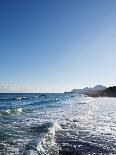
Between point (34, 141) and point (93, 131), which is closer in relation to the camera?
point (34, 141)

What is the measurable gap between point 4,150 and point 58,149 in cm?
257

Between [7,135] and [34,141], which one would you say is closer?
[34,141]

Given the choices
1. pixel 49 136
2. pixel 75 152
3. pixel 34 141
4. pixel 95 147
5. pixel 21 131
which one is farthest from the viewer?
pixel 21 131

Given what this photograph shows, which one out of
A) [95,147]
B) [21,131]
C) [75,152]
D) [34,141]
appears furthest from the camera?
[21,131]

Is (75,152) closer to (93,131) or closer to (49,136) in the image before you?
(49,136)

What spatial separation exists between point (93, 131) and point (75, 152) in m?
6.38

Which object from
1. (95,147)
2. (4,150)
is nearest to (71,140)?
(95,147)

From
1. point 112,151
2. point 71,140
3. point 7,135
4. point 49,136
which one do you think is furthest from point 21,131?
point 112,151

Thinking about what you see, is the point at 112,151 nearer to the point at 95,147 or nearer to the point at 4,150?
the point at 95,147

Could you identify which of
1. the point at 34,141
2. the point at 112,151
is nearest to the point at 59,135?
the point at 34,141

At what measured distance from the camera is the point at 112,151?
12.8 metres

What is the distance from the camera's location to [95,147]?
13680mm

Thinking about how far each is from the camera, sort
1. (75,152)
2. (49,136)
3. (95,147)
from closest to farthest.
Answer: (75,152)
(95,147)
(49,136)

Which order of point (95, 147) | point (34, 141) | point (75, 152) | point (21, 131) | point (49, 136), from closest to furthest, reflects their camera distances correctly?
point (75, 152) → point (95, 147) → point (34, 141) → point (49, 136) → point (21, 131)
